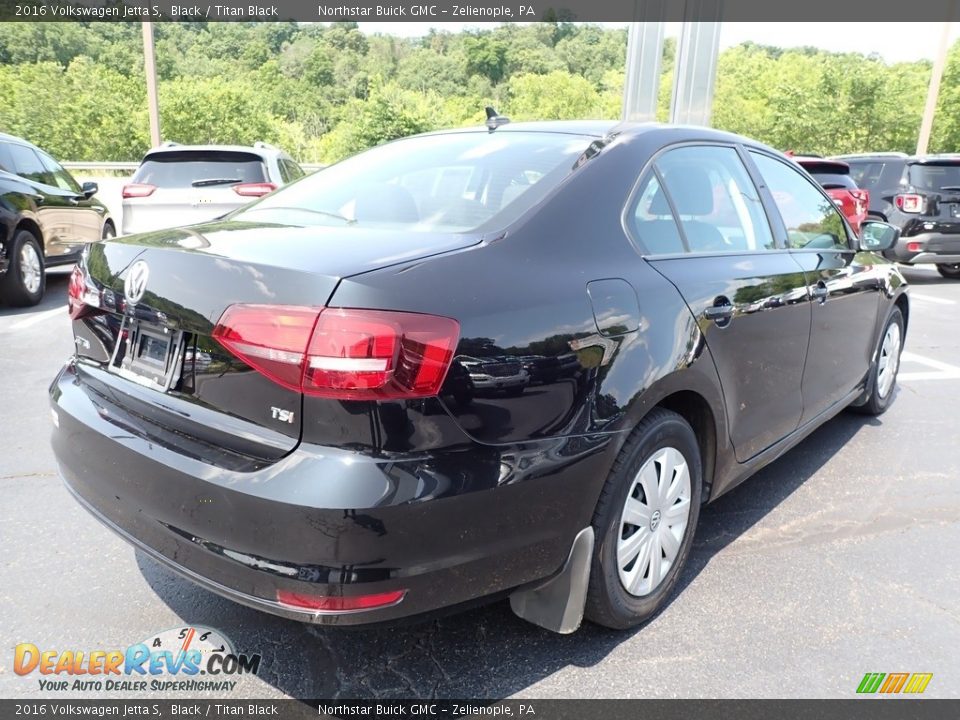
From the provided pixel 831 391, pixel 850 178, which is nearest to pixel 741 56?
pixel 850 178

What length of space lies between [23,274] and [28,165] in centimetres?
149

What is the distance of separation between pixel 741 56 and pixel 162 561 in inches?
2320

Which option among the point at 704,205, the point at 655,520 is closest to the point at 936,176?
the point at 704,205

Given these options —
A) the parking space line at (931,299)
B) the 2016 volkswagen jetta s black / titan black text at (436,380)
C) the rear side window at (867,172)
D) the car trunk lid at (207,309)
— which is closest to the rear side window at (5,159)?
the 2016 volkswagen jetta s black / titan black text at (436,380)

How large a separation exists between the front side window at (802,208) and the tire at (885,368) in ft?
2.96

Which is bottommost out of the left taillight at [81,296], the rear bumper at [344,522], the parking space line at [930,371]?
the parking space line at [930,371]

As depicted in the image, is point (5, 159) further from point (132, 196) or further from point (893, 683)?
point (893, 683)

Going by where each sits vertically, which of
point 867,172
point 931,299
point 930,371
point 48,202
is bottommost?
point 931,299

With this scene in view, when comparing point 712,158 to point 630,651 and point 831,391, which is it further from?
point 630,651

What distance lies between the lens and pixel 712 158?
2982 millimetres

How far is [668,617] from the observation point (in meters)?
2.53

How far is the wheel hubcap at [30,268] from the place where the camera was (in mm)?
7062

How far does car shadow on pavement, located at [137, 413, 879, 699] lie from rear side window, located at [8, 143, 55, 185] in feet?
21.5
